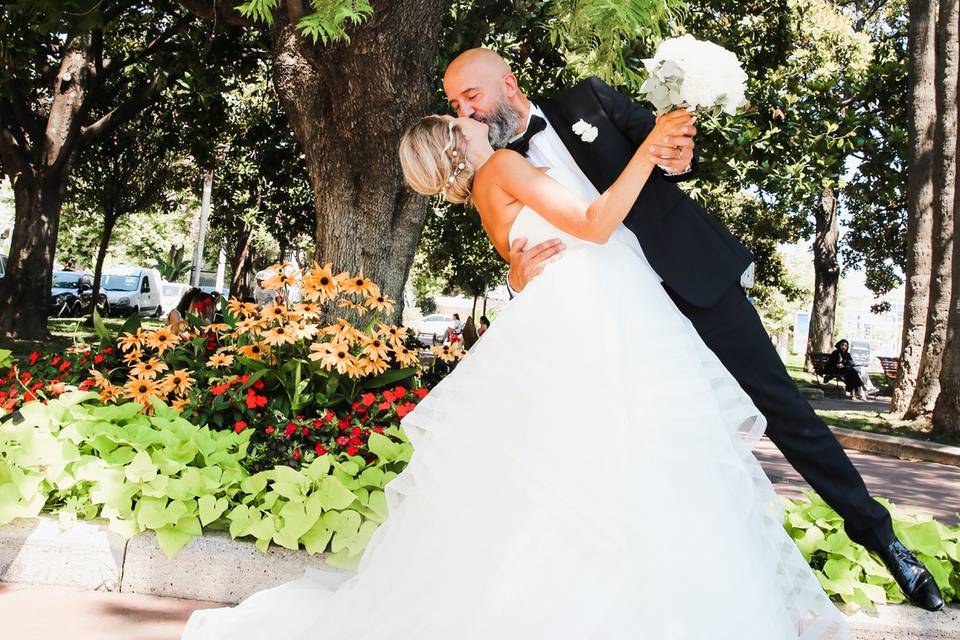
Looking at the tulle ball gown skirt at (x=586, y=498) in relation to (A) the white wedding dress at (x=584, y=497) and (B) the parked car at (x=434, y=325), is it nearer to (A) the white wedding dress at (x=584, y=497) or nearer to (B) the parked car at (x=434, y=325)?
(A) the white wedding dress at (x=584, y=497)

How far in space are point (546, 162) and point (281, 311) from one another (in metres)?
2.43

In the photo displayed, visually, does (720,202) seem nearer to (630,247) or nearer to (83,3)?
(83,3)

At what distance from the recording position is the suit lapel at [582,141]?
10.0ft

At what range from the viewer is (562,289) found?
9.17 feet

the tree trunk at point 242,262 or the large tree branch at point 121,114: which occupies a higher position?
the large tree branch at point 121,114

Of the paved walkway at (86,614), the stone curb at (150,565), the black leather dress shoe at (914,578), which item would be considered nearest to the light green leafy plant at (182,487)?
the stone curb at (150,565)

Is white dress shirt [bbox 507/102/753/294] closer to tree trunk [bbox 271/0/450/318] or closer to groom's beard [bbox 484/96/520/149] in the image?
groom's beard [bbox 484/96/520/149]

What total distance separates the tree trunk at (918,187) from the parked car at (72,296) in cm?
2539

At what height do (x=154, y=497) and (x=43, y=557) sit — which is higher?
(x=154, y=497)

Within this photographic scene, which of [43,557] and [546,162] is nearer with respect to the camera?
[546,162]

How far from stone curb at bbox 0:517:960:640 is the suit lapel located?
6.79ft

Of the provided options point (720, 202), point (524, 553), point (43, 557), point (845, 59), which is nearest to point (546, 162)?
point (524, 553)

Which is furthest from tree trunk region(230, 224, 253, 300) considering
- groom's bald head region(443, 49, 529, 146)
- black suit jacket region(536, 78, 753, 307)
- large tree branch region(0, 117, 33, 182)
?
black suit jacket region(536, 78, 753, 307)

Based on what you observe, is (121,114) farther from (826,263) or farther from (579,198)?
(826,263)
